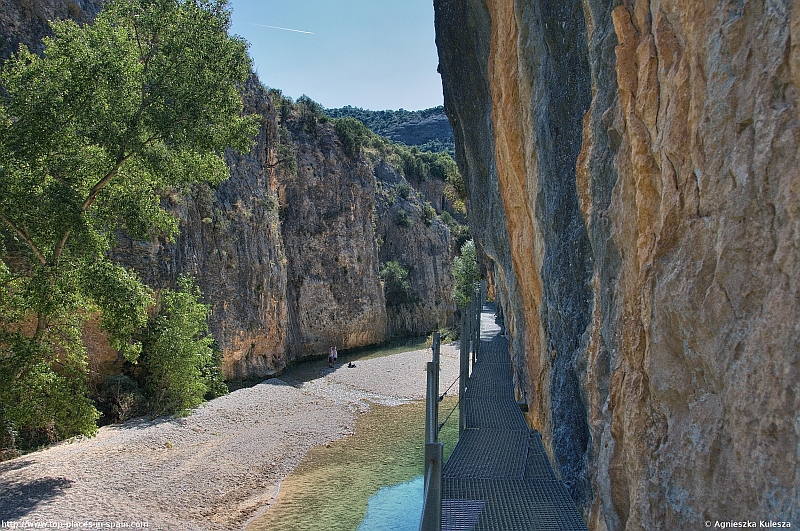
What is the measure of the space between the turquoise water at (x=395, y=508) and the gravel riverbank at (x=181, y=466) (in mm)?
2449

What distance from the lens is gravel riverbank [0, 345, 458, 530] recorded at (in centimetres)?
992

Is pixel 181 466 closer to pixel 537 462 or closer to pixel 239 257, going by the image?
pixel 537 462

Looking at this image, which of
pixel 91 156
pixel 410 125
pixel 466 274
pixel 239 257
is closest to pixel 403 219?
pixel 466 274

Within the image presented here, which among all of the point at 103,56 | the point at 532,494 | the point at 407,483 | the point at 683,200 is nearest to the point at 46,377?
the point at 103,56

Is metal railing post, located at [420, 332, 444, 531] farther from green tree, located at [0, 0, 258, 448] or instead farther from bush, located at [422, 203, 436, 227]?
bush, located at [422, 203, 436, 227]

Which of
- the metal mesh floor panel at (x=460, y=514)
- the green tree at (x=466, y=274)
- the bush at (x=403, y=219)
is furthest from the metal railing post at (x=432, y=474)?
the bush at (x=403, y=219)

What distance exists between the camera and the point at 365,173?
130 feet

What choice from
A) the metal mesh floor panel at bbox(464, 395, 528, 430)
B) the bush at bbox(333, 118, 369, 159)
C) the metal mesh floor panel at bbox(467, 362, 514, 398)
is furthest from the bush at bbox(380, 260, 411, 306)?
the metal mesh floor panel at bbox(464, 395, 528, 430)

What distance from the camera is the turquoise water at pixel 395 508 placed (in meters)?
10.7

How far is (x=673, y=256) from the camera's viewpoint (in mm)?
2822

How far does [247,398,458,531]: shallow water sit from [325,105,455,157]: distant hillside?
97703mm

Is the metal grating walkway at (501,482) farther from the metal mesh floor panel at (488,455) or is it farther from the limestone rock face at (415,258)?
the limestone rock face at (415,258)

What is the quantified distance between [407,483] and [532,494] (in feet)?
28.2

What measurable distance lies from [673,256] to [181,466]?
1291cm
